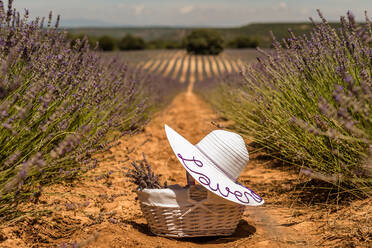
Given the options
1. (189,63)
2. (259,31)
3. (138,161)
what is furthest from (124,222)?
(189,63)

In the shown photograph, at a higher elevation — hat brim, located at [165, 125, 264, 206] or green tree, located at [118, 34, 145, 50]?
green tree, located at [118, 34, 145, 50]

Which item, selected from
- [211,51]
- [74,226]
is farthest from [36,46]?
[211,51]

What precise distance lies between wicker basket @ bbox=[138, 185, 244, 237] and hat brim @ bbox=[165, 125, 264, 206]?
0.07 meters

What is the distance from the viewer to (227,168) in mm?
1830

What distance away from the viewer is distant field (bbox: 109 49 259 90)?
19797mm

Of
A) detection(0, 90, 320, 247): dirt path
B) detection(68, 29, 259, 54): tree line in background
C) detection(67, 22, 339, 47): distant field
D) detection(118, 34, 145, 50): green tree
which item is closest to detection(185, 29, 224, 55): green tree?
detection(68, 29, 259, 54): tree line in background

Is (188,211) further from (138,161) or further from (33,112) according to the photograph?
(33,112)

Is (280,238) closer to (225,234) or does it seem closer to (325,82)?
(225,234)

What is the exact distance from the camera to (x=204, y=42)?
94.7ft

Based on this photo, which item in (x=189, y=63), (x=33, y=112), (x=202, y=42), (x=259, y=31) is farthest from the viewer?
(x=202, y=42)

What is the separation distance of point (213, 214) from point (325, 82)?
1.15 metres

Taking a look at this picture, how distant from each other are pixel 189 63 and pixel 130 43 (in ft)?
23.1

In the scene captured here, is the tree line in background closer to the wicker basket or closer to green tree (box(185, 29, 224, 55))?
green tree (box(185, 29, 224, 55))

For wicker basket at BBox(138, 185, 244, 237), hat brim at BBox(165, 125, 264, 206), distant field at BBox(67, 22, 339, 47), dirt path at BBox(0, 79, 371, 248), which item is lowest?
dirt path at BBox(0, 79, 371, 248)
